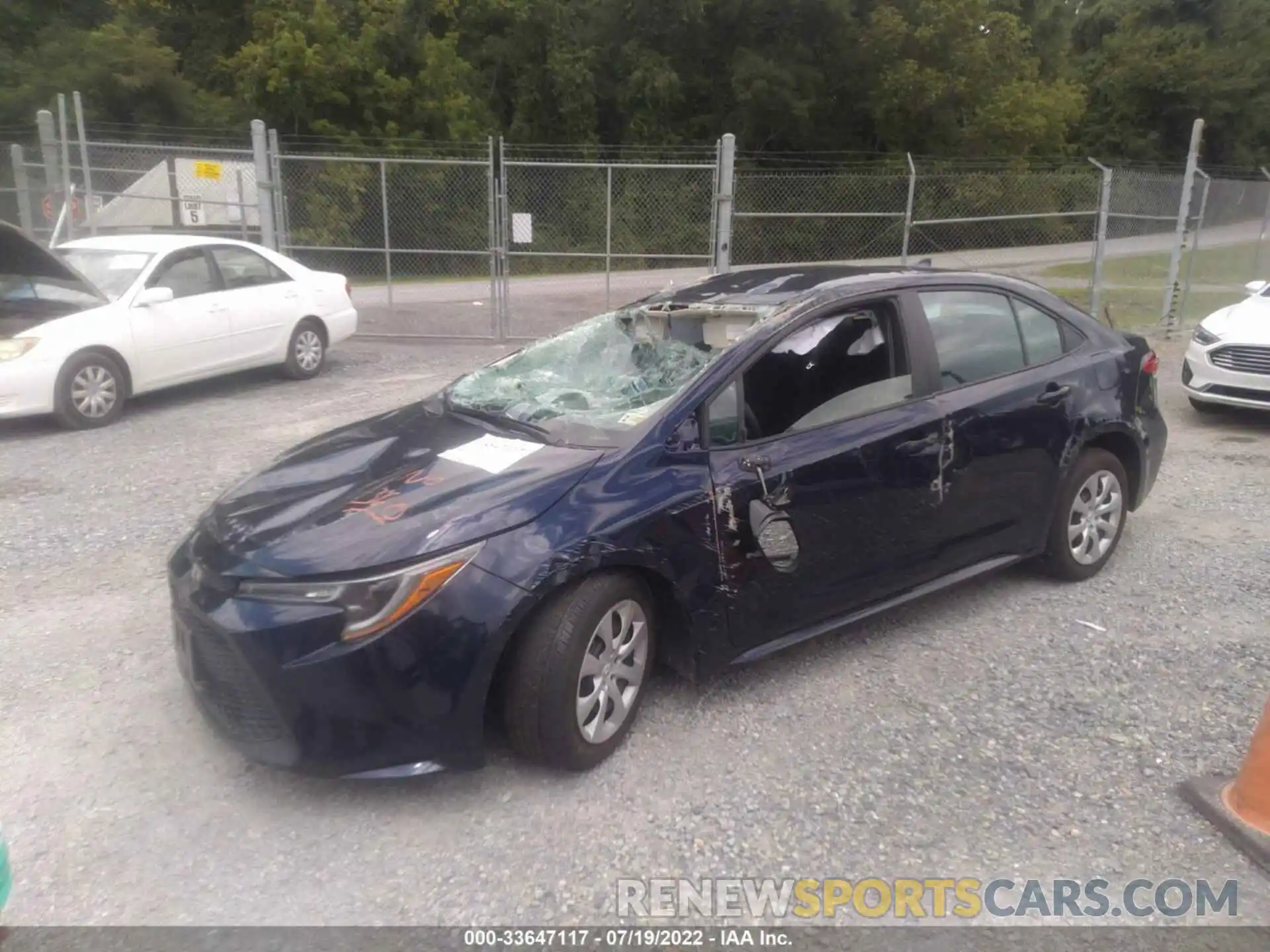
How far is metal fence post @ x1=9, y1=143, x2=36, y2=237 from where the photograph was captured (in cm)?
1415

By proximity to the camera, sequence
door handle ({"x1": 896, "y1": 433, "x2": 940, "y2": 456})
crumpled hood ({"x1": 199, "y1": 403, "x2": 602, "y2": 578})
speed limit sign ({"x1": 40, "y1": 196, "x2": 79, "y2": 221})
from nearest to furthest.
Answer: crumpled hood ({"x1": 199, "y1": 403, "x2": 602, "y2": 578})
door handle ({"x1": 896, "y1": 433, "x2": 940, "y2": 456})
speed limit sign ({"x1": 40, "y1": 196, "x2": 79, "y2": 221})

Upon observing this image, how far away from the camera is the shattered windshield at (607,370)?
→ 4.23m

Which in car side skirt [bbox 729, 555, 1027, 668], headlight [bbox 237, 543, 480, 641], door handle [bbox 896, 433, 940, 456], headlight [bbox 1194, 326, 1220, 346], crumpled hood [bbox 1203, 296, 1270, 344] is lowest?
car side skirt [bbox 729, 555, 1027, 668]

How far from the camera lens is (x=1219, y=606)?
5.27m

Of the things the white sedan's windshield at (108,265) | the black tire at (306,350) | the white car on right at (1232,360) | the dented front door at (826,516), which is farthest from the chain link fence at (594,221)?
the dented front door at (826,516)

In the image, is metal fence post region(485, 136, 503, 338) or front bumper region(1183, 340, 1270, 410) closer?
front bumper region(1183, 340, 1270, 410)

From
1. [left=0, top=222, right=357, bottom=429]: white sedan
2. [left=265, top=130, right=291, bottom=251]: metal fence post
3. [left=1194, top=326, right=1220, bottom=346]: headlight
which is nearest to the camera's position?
[left=0, top=222, right=357, bottom=429]: white sedan

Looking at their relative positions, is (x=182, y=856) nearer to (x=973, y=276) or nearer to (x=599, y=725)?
(x=599, y=725)

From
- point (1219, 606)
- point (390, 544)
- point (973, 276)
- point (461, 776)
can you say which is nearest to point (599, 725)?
point (461, 776)

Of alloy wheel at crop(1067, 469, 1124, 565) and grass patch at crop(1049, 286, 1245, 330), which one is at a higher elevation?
alloy wheel at crop(1067, 469, 1124, 565)

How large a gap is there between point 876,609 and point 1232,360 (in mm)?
5968

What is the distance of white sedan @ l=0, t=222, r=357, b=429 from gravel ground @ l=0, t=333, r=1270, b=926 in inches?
127

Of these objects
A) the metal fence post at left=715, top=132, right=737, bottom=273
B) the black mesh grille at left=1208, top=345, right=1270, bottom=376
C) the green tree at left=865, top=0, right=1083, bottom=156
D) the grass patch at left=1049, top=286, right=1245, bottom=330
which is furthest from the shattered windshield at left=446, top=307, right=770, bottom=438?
the green tree at left=865, top=0, right=1083, bottom=156

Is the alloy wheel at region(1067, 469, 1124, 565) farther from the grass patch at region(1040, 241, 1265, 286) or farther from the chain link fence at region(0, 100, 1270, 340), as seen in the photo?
the grass patch at region(1040, 241, 1265, 286)
